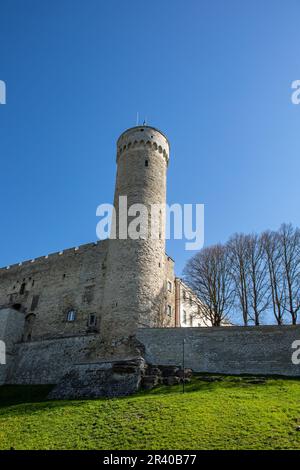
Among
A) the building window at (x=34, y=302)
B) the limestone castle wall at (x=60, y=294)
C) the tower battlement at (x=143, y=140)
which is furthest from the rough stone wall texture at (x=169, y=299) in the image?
the building window at (x=34, y=302)

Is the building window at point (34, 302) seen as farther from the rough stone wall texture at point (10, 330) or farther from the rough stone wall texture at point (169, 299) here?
the rough stone wall texture at point (169, 299)

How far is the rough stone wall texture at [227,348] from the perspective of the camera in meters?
21.1

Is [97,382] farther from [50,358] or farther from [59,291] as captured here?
[59,291]

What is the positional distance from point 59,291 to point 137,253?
9046mm

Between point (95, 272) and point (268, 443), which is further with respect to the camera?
point (95, 272)

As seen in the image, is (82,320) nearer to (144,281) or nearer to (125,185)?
(144,281)

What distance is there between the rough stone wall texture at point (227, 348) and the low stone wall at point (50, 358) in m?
3.99

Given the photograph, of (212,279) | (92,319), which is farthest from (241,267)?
(92,319)

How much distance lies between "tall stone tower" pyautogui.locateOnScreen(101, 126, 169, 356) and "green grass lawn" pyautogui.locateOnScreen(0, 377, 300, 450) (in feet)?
19.0

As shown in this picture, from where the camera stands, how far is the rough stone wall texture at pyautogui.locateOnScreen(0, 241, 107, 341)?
2953 centimetres

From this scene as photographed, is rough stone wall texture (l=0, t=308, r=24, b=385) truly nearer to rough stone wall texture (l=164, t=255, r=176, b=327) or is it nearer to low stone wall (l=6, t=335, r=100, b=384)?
low stone wall (l=6, t=335, r=100, b=384)

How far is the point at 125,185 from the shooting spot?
94.7 feet
